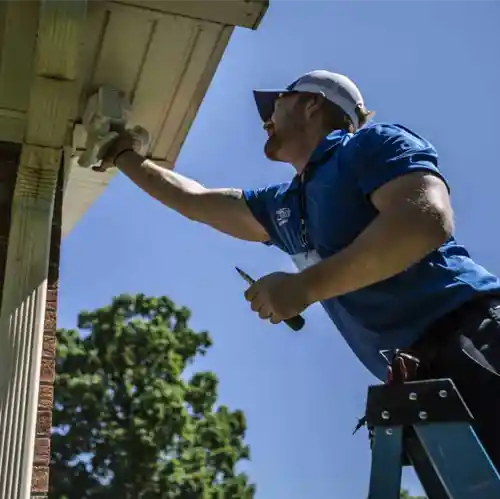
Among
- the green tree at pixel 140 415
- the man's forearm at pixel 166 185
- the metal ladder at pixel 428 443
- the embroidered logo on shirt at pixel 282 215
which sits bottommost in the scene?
the metal ladder at pixel 428 443

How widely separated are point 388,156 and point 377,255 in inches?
10.4

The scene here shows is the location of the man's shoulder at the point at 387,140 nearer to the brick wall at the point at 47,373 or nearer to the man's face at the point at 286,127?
the man's face at the point at 286,127

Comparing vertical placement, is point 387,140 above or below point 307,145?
below

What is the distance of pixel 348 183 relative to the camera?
1635 mm

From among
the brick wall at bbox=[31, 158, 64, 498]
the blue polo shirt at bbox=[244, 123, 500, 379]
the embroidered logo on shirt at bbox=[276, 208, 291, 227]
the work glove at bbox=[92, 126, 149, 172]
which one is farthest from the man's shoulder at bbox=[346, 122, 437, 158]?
the brick wall at bbox=[31, 158, 64, 498]

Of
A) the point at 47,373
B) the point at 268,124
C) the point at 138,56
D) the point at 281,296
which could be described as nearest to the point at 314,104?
the point at 268,124

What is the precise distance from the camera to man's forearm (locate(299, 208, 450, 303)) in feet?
4.42

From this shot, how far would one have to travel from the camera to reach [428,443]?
1.25 meters

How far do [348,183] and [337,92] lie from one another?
0.52 m

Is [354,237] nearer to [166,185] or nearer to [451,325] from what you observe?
[451,325]

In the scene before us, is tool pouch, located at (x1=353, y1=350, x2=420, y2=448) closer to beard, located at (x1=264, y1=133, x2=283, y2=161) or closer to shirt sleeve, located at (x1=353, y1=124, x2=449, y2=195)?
shirt sleeve, located at (x1=353, y1=124, x2=449, y2=195)

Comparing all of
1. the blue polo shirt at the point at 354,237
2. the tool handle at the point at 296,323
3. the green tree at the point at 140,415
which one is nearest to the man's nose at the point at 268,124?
the blue polo shirt at the point at 354,237

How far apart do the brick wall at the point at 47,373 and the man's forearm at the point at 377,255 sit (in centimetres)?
179

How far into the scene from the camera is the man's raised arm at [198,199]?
2.43 meters
